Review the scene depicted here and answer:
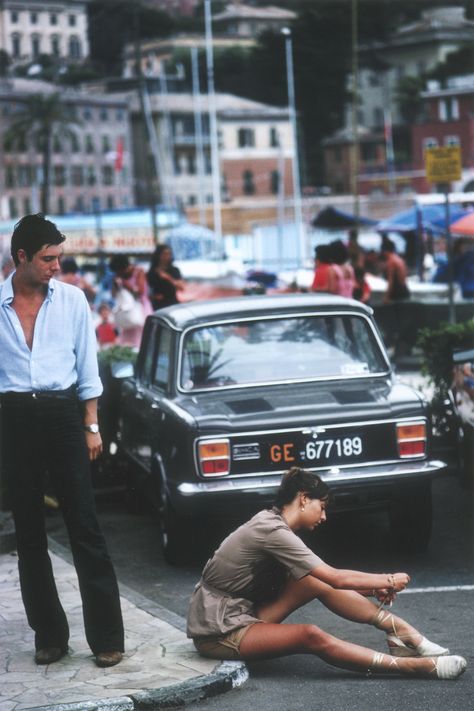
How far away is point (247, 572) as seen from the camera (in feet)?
22.1

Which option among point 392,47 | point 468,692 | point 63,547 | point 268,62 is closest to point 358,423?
point 63,547

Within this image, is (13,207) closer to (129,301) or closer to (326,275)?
(129,301)

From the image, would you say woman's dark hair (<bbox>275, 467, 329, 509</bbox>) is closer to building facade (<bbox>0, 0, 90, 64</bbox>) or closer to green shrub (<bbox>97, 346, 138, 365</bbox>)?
green shrub (<bbox>97, 346, 138, 365</bbox>)

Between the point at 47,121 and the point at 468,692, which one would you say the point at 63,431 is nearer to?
the point at 468,692

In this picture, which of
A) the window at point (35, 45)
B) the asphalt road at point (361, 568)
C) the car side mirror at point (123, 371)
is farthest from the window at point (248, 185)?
the car side mirror at point (123, 371)

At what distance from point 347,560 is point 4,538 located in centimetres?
219

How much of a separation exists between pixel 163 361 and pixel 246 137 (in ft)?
368

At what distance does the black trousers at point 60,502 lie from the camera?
22.0 feet

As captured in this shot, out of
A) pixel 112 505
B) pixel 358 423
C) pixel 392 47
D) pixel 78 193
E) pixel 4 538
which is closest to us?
pixel 358 423

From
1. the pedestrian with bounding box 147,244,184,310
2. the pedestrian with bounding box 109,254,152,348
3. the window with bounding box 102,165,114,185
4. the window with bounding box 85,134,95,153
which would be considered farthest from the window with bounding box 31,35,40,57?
the window with bounding box 102,165,114,185

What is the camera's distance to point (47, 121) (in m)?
114

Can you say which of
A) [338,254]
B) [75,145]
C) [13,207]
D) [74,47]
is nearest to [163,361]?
[338,254]

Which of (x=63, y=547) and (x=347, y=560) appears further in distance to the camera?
(x=63, y=547)

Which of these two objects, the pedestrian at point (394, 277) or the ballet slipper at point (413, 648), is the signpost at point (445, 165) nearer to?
the pedestrian at point (394, 277)
